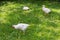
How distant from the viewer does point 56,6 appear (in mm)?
10648

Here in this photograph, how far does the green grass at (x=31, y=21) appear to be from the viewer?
7514mm

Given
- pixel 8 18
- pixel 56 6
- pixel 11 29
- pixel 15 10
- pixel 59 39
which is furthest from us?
pixel 56 6

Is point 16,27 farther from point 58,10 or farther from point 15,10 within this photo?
point 58,10

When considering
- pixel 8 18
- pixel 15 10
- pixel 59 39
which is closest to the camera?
pixel 59 39

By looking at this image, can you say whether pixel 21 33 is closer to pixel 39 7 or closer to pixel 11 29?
pixel 11 29

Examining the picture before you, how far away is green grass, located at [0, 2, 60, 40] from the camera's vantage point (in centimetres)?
751

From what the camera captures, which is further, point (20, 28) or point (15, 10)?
point (15, 10)

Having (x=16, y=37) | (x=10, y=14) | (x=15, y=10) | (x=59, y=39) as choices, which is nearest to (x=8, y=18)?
(x=10, y=14)

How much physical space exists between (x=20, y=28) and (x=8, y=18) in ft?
4.99

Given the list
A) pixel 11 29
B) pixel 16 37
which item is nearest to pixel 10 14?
pixel 11 29

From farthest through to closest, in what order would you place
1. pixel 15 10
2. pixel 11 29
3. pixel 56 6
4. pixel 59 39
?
1. pixel 56 6
2. pixel 15 10
3. pixel 11 29
4. pixel 59 39

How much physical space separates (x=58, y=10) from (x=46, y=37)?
300cm

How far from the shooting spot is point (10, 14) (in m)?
9.31

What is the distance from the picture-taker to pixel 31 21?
8750 mm
